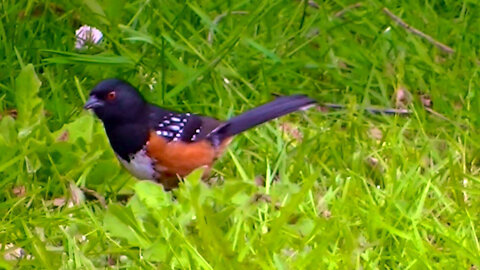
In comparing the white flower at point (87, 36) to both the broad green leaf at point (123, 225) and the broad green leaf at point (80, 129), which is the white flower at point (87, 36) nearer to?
the broad green leaf at point (80, 129)

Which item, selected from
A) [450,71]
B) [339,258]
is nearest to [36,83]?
[339,258]

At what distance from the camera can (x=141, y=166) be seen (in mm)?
5051

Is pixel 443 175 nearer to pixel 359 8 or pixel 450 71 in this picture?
pixel 450 71

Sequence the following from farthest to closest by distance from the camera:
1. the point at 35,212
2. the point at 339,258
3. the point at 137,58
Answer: the point at 137,58
the point at 35,212
the point at 339,258

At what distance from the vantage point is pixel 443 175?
5.33m

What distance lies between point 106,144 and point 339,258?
4.58ft

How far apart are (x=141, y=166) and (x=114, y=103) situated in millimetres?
309

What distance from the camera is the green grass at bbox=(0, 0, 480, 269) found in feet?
14.6

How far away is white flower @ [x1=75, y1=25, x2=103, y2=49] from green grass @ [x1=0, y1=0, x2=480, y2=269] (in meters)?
0.05

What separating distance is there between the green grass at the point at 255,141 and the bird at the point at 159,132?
0.14 metres

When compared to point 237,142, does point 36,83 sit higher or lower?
higher

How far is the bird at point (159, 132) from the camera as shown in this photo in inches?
200

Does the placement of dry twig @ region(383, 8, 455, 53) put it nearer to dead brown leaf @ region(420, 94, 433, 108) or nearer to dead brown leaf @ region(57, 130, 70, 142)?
dead brown leaf @ region(420, 94, 433, 108)

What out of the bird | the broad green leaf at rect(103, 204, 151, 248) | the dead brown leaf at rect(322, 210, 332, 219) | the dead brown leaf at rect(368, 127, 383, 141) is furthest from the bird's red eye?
the dead brown leaf at rect(368, 127, 383, 141)
